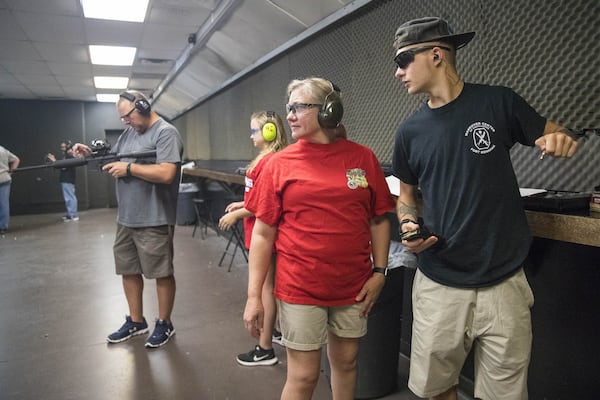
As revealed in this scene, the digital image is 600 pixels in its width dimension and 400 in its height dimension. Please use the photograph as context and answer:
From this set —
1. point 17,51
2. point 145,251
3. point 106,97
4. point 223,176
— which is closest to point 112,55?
point 17,51

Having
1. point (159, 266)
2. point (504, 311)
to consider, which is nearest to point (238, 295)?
point (159, 266)

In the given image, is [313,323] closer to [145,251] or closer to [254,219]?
[254,219]

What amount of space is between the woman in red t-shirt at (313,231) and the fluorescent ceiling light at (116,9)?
3.77m

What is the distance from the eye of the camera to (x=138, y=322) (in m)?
2.86

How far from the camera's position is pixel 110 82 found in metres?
8.48

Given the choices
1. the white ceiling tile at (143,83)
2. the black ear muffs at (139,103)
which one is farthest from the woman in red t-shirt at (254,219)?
the white ceiling tile at (143,83)

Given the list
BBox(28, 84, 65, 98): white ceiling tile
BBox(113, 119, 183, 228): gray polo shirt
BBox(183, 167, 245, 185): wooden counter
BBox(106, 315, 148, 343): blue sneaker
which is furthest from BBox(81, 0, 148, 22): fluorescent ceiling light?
BBox(28, 84, 65, 98): white ceiling tile

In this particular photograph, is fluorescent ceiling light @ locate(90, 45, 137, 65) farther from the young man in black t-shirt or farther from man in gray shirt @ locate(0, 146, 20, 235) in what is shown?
the young man in black t-shirt

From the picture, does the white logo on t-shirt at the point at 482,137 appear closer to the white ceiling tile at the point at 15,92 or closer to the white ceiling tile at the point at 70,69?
the white ceiling tile at the point at 70,69

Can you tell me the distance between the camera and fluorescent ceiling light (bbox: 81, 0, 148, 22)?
4.27 m

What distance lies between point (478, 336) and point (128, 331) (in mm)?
2370

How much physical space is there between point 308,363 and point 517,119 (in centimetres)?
102

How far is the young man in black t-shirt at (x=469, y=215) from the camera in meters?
1.17

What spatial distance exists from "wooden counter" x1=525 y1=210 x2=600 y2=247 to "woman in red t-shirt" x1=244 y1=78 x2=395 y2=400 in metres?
0.52
